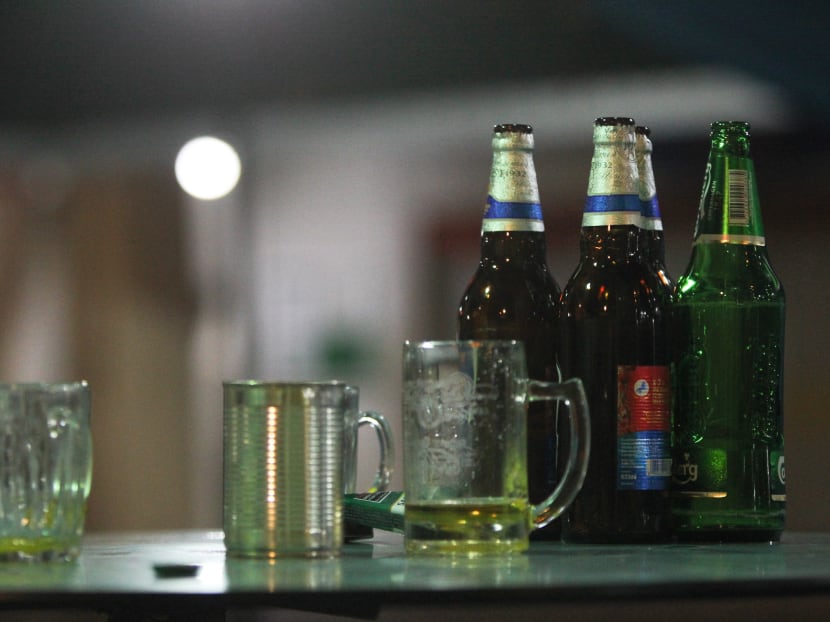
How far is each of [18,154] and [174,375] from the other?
0.78 metres

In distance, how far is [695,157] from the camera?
3619mm

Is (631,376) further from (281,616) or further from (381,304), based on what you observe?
(381,304)

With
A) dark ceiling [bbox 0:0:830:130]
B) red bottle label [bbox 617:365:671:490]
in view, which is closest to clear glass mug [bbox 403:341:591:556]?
red bottle label [bbox 617:365:671:490]

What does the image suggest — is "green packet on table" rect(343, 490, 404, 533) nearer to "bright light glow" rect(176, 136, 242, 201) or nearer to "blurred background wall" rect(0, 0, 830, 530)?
"blurred background wall" rect(0, 0, 830, 530)

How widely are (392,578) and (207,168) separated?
131 inches

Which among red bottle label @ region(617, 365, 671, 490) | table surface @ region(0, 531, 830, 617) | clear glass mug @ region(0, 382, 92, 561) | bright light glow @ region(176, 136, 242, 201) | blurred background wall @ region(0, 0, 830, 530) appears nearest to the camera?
table surface @ region(0, 531, 830, 617)

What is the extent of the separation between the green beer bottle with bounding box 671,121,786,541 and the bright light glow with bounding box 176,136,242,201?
2.92m

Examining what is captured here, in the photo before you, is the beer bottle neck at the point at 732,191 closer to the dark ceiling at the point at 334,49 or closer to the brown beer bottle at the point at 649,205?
the brown beer bottle at the point at 649,205

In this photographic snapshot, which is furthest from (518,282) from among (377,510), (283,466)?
(283,466)

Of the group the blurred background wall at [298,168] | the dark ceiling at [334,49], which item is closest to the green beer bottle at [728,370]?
the blurred background wall at [298,168]

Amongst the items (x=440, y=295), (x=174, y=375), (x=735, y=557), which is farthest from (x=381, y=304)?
(x=735, y=557)

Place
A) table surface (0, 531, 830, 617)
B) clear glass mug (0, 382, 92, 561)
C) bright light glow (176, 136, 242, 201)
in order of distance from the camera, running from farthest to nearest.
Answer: bright light glow (176, 136, 242, 201) → clear glass mug (0, 382, 92, 561) → table surface (0, 531, 830, 617)

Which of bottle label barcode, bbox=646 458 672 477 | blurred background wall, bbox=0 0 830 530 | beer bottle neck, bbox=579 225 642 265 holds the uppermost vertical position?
blurred background wall, bbox=0 0 830 530

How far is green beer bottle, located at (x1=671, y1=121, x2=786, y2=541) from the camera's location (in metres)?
1.05
